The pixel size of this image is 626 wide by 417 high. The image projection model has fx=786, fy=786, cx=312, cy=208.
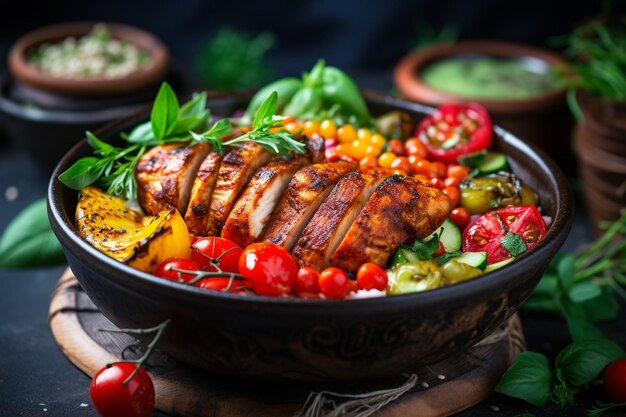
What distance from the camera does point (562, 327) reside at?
3.92m

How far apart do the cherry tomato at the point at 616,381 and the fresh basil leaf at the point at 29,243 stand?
287 centimetres

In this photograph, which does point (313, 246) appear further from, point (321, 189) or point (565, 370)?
point (565, 370)

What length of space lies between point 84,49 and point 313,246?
11.6ft

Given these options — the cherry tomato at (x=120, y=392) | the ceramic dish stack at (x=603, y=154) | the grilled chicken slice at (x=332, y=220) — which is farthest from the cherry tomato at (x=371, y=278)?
the ceramic dish stack at (x=603, y=154)

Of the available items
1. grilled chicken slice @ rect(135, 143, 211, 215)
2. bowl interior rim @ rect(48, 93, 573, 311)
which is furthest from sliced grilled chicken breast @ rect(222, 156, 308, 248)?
bowl interior rim @ rect(48, 93, 573, 311)

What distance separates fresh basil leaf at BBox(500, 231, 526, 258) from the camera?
129 inches

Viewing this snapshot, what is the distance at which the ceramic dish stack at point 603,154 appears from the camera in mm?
4508

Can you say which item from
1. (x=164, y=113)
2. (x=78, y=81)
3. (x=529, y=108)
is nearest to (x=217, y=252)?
(x=164, y=113)

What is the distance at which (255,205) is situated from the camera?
10.6ft

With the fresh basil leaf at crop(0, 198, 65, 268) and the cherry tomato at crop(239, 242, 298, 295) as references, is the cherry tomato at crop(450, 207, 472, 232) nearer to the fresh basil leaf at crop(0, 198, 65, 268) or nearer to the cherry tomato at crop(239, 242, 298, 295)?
the cherry tomato at crop(239, 242, 298, 295)

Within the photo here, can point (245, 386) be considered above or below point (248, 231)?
below

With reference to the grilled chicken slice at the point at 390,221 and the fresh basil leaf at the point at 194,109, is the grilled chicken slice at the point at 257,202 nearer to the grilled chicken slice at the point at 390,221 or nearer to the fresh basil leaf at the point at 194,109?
the grilled chicken slice at the point at 390,221

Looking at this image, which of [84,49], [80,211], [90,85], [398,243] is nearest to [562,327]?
[398,243]

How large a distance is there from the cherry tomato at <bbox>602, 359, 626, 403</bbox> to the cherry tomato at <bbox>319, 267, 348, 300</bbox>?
124 centimetres
